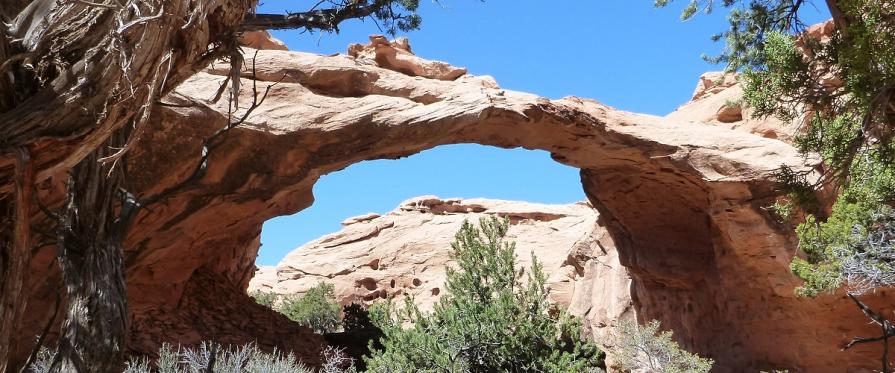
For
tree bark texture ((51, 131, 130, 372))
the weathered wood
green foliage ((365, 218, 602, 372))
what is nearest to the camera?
the weathered wood

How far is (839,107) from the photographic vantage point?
5.35 metres

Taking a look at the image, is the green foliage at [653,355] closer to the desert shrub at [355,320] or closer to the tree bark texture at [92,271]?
the desert shrub at [355,320]

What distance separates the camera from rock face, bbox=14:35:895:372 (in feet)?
30.6

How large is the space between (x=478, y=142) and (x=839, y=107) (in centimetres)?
569

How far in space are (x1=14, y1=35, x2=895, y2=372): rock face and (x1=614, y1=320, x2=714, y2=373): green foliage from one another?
1623mm

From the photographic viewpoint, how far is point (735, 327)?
37.4ft

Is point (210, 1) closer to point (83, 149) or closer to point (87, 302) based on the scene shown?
point (83, 149)

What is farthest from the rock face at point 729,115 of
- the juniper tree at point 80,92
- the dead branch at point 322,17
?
the juniper tree at point 80,92

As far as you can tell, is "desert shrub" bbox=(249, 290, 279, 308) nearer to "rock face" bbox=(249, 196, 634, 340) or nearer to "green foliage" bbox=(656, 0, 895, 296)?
"rock face" bbox=(249, 196, 634, 340)

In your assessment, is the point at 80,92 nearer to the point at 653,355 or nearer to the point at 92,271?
the point at 92,271

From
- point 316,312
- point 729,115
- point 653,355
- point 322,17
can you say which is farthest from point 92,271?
point 316,312

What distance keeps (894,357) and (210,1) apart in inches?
429

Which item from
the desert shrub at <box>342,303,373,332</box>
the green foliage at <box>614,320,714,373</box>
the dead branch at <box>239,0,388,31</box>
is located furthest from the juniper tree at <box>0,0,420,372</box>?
the desert shrub at <box>342,303,373,332</box>

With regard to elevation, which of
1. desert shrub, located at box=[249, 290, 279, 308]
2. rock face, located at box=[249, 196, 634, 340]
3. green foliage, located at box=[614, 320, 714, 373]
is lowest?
green foliage, located at box=[614, 320, 714, 373]
